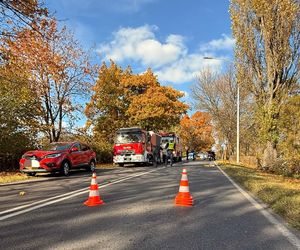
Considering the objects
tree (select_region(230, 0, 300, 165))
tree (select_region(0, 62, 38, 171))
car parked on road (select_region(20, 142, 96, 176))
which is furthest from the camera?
tree (select_region(230, 0, 300, 165))

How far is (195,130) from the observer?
7594cm

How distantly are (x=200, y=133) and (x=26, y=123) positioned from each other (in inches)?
2309

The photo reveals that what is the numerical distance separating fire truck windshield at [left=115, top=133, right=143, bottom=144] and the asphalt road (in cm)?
1532

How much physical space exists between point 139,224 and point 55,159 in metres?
10.3

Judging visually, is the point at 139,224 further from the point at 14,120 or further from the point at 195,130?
the point at 195,130

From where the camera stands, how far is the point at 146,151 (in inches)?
988

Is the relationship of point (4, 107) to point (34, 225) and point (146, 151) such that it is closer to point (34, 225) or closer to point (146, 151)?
point (146, 151)

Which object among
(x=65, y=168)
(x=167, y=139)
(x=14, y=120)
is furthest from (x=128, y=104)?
(x=65, y=168)

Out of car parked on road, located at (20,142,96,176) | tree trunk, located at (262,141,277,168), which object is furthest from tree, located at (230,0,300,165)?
car parked on road, located at (20,142,96,176)

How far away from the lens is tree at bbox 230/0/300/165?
21.4 metres

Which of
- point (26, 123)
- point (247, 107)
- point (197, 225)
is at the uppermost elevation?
point (247, 107)

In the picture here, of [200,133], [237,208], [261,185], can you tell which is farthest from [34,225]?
[200,133]

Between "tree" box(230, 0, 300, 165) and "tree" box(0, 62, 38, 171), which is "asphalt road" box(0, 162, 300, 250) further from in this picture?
"tree" box(230, 0, 300, 165)

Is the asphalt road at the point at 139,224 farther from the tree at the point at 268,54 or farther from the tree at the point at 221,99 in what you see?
the tree at the point at 221,99
